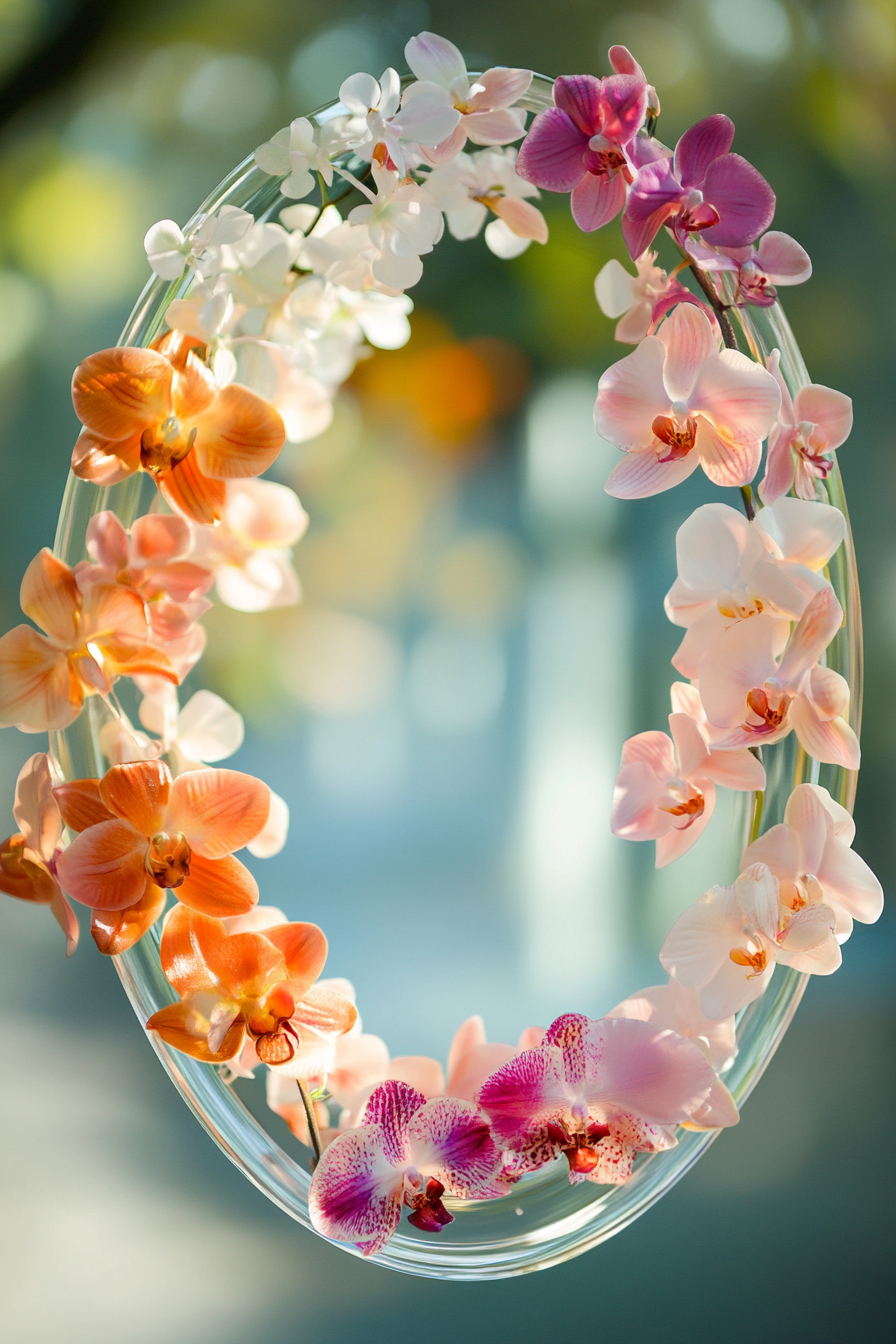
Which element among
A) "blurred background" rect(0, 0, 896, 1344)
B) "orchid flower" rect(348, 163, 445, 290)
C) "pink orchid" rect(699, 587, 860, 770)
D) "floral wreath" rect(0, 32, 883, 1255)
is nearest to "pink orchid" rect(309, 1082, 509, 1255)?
"floral wreath" rect(0, 32, 883, 1255)

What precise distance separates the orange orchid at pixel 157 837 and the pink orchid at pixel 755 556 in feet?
0.40

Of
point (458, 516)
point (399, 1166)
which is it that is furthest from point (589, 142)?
point (458, 516)

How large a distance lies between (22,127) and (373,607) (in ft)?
1.34

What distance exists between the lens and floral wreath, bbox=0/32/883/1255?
0.25 metres

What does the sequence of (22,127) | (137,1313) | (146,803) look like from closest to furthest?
(146,803) → (137,1313) → (22,127)

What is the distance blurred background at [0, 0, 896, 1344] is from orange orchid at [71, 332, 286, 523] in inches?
17.4

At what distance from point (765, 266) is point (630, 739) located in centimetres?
13

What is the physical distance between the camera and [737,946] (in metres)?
0.25

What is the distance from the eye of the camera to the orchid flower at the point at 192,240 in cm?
26

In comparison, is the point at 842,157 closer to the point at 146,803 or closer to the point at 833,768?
the point at 833,768

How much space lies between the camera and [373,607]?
2.39 ft

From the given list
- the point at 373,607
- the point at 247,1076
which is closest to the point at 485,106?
the point at 247,1076

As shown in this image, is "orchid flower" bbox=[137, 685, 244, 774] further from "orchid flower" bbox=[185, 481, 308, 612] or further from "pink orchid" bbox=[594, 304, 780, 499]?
"pink orchid" bbox=[594, 304, 780, 499]

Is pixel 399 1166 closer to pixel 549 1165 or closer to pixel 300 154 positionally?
pixel 549 1165
